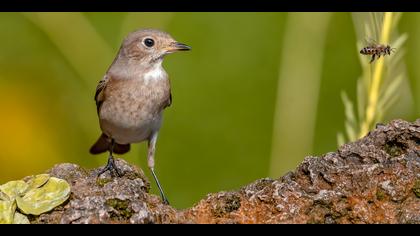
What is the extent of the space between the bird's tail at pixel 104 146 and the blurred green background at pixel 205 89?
97 millimetres

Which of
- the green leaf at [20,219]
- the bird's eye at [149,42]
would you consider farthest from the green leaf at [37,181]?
the bird's eye at [149,42]

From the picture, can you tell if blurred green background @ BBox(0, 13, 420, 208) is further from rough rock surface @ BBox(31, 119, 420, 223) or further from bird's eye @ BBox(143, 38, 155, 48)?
rough rock surface @ BBox(31, 119, 420, 223)

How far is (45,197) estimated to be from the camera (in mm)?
3086

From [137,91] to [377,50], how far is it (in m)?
1.57

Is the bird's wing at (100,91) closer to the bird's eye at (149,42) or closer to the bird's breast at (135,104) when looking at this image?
the bird's breast at (135,104)

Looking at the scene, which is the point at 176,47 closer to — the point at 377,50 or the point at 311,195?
the point at 377,50

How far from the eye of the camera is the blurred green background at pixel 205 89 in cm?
522

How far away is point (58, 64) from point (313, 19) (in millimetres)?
1732

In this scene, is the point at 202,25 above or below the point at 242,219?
above

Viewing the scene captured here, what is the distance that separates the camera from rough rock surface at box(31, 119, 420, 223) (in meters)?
2.98

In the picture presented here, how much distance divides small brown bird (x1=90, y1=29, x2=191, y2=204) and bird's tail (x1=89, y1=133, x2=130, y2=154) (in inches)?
5.4
